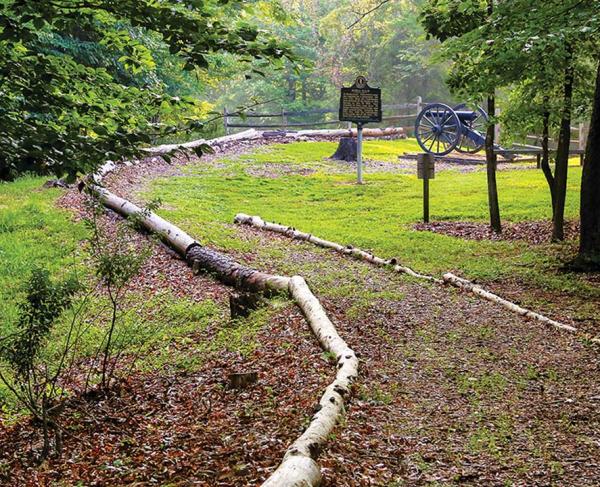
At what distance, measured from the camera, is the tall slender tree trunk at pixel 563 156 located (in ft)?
31.2

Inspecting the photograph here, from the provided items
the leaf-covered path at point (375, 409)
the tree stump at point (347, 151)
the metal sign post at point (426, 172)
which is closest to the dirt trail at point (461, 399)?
the leaf-covered path at point (375, 409)

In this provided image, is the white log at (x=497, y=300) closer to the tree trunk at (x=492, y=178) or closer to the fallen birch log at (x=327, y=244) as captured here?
the fallen birch log at (x=327, y=244)

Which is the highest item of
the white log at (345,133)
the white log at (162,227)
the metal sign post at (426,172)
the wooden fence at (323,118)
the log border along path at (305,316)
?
the wooden fence at (323,118)

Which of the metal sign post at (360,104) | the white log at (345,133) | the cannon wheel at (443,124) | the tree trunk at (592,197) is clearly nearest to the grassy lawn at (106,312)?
the tree trunk at (592,197)

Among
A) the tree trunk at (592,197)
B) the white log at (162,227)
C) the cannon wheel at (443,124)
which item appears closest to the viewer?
the tree trunk at (592,197)

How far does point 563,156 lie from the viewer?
9859 millimetres

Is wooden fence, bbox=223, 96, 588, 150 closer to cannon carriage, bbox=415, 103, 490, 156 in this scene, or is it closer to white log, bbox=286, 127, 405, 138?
white log, bbox=286, 127, 405, 138

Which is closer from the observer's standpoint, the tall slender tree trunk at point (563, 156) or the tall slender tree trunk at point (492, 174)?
the tall slender tree trunk at point (563, 156)

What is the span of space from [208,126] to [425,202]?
8.81 metres

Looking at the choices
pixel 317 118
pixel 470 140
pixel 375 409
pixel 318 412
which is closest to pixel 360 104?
pixel 470 140

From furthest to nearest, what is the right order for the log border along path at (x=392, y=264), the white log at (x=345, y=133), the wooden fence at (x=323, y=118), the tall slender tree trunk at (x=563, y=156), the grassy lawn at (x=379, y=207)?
the wooden fence at (x=323, y=118) → the white log at (x=345, y=133) → the tall slender tree trunk at (x=563, y=156) → the grassy lawn at (x=379, y=207) → the log border along path at (x=392, y=264)

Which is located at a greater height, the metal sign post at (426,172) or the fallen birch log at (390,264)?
the metal sign post at (426,172)

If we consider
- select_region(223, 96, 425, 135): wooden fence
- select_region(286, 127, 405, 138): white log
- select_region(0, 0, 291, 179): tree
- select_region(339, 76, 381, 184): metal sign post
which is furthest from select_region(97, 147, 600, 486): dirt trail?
select_region(223, 96, 425, 135): wooden fence

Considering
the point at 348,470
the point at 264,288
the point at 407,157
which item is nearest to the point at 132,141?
the point at 348,470
